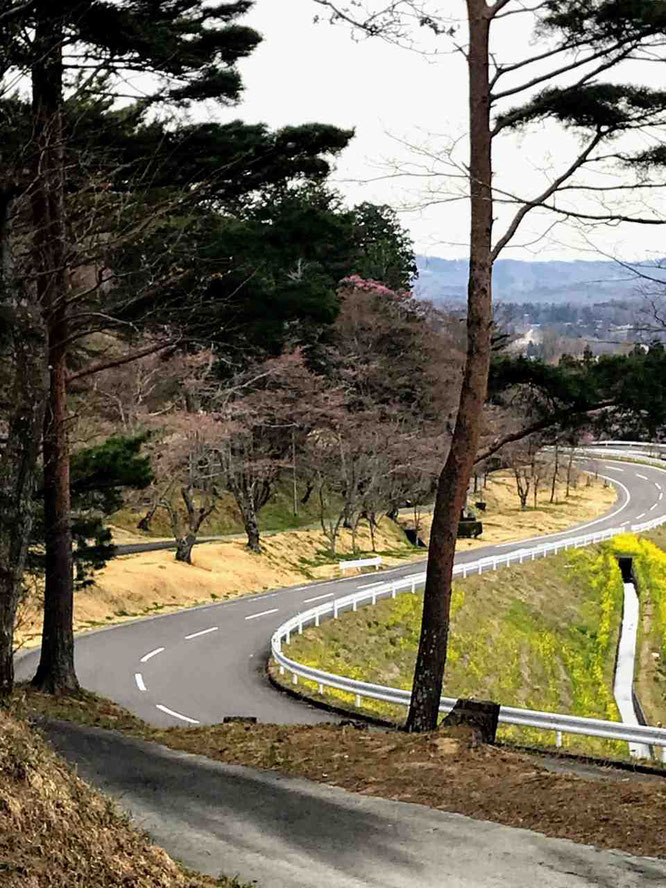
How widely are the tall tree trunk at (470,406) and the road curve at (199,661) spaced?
5.78m

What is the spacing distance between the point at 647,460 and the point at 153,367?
181ft

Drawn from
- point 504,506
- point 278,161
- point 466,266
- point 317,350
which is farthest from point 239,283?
point 504,506

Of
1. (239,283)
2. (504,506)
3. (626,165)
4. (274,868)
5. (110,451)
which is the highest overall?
(626,165)

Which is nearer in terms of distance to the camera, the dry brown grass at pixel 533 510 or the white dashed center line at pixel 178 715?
the white dashed center line at pixel 178 715

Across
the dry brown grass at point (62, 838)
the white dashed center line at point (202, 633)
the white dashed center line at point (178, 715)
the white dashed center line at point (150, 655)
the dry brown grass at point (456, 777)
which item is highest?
the dry brown grass at point (62, 838)

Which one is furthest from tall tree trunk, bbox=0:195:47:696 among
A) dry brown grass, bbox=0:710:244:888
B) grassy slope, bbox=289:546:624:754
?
grassy slope, bbox=289:546:624:754

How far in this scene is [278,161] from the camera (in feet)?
43.5

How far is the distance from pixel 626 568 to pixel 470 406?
3368 centimetres

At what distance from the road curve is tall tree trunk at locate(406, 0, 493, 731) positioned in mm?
5781

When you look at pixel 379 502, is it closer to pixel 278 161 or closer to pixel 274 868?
pixel 278 161

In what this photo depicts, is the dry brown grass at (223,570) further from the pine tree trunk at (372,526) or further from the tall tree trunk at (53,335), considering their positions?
the tall tree trunk at (53,335)

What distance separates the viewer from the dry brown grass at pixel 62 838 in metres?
4.48

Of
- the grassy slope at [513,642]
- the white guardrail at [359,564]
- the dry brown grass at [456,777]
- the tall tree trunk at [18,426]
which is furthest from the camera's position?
the white guardrail at [359,564]

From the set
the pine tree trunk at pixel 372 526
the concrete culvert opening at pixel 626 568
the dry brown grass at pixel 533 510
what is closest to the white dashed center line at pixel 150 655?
the pine tree trunk at pixel 372 526
